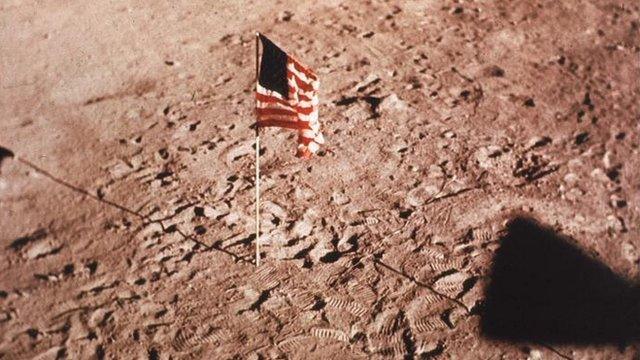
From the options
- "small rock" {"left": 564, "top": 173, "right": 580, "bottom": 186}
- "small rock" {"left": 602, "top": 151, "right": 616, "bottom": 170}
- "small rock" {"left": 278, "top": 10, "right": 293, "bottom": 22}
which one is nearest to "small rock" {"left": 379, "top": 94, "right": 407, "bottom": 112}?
"small rock" {"left": 564, "top": 173, "right": 580, "bottom": 186}

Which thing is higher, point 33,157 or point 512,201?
point 33,157

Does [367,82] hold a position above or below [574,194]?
above

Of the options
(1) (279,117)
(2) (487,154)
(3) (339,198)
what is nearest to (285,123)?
(1) (279,117)

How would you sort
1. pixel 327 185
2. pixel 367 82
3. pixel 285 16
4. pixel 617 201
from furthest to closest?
1. pixel 285 16
2. pixel 367 82
3. pixel 327 185
4. pixel 617 201

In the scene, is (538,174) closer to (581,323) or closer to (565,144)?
(565,144)

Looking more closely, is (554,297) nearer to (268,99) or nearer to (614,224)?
(614,224)

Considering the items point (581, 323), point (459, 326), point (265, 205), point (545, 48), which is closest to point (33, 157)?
point (265, 205)

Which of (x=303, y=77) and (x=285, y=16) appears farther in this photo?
(x=285, y=16)
